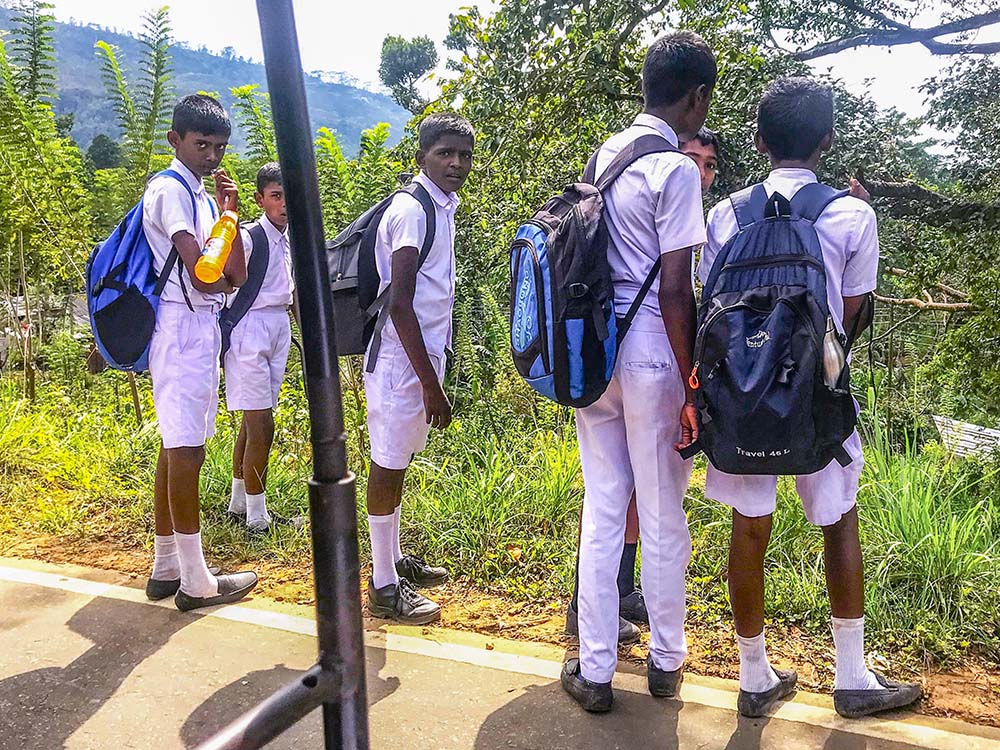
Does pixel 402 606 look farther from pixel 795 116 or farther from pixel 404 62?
pixel 404 62

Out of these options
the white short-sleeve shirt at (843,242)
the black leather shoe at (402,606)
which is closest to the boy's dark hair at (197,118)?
the black leather shoe at (402,606)

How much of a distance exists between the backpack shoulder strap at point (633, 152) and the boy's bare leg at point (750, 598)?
3.69 ft

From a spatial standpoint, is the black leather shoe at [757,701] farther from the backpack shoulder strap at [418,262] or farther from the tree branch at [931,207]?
the tree branch at [931,207]

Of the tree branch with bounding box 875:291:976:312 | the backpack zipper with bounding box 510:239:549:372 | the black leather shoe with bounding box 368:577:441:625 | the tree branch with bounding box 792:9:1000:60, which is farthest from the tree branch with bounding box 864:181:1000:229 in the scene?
the black leather shoe with bounding box 368:577:441:625

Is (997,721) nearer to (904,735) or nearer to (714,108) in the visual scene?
(904,735)

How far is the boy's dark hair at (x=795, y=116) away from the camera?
2648mm

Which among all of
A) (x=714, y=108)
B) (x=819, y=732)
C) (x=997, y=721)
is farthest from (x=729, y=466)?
(x=714, y=108)

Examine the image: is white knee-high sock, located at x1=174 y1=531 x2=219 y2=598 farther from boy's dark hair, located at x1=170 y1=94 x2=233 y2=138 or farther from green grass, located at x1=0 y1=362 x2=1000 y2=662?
boy's dark hair, located at x1=170 y1=94 x2=233 y2=138

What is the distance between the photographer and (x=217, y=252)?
9.84 feet

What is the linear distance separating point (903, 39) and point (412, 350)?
6.51 metres

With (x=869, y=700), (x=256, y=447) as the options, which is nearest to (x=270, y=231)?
(x=256, y=447)

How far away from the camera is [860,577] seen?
282 cm

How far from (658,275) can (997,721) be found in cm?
179

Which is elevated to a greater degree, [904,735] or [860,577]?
[860,577]
